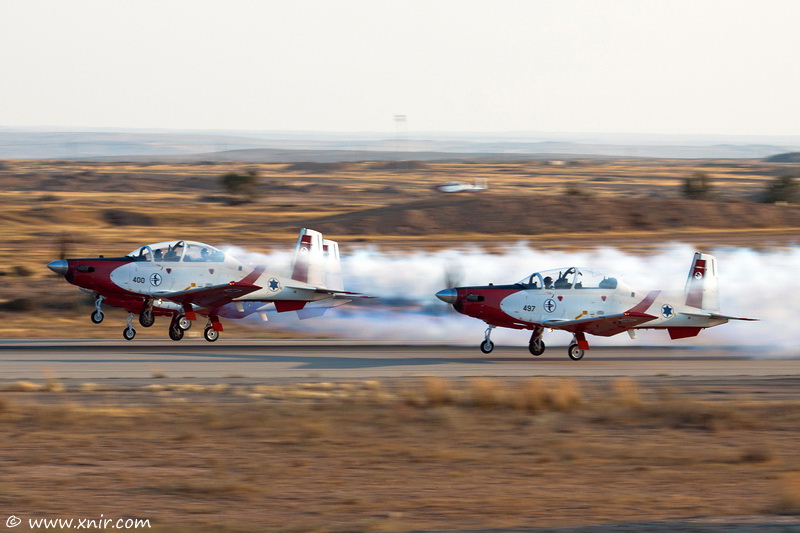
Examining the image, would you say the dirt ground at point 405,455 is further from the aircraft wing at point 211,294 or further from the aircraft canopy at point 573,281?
the aircraft wing at point 211,294

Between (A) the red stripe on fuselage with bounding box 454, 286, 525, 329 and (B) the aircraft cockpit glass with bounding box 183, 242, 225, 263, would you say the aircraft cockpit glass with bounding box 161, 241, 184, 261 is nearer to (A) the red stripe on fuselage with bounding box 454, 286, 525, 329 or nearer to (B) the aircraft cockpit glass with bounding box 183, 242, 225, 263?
(B) the aircraft cockpit glass with bounding box 183, 242, 225, 263

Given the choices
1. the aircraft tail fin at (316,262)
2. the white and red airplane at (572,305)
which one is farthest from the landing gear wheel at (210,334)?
the white and red airplane at (572,305)

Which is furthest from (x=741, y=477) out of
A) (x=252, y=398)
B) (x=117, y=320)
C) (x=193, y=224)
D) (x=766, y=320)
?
(x=193, y=224)

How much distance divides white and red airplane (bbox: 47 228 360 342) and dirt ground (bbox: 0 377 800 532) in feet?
23.8

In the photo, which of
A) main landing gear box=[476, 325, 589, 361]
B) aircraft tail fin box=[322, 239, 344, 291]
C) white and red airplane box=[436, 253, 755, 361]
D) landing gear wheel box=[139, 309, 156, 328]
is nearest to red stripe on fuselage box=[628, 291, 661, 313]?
white and red airplane box=[436, 253, 755, 361]

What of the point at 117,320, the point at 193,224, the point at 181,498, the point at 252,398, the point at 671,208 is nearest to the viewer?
Answer: the point at 181,498

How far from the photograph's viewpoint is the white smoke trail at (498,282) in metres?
28.8

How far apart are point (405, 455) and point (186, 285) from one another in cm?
1521

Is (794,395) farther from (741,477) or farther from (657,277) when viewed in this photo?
(657,277)

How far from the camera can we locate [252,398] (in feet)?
60.4

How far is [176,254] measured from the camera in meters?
27.7

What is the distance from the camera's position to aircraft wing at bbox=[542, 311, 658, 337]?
24.5 metres

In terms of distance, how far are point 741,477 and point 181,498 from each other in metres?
7.03

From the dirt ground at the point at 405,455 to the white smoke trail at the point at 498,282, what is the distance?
27.5ft
